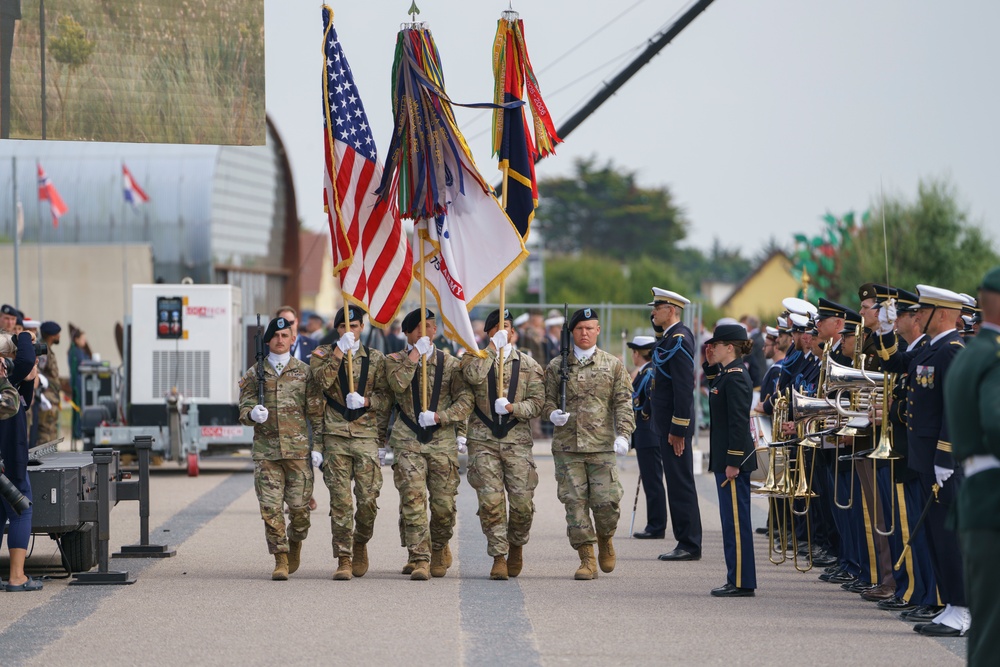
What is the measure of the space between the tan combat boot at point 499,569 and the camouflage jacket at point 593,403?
95cm

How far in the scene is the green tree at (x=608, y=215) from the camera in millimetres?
98312

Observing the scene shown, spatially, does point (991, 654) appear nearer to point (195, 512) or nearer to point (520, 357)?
point (520, 357)

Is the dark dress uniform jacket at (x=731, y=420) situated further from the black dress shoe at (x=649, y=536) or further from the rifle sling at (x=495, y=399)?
the black dress shoe at (x=649, y=536)

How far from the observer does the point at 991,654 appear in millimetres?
5473

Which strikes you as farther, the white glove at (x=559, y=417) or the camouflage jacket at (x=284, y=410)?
the camouflage jacket at (x=284, y=410)

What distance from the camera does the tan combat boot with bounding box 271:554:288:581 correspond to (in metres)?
10.5

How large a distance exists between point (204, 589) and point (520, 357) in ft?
9.66

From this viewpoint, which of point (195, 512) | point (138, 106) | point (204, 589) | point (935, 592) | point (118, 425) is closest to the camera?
point (935, 592)

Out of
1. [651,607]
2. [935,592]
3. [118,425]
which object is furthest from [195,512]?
[935,592]

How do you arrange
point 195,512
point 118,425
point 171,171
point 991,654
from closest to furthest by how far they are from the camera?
point 991,654, point 195,512, point 118,425, point 171,171

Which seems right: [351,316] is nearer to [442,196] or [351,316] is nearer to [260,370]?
[260,370]

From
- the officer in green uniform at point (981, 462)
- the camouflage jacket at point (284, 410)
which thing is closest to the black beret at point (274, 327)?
the camouflage jacket at point (284, 410)

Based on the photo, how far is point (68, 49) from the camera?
1132cm

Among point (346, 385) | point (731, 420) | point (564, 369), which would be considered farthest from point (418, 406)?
point (731, 420)
